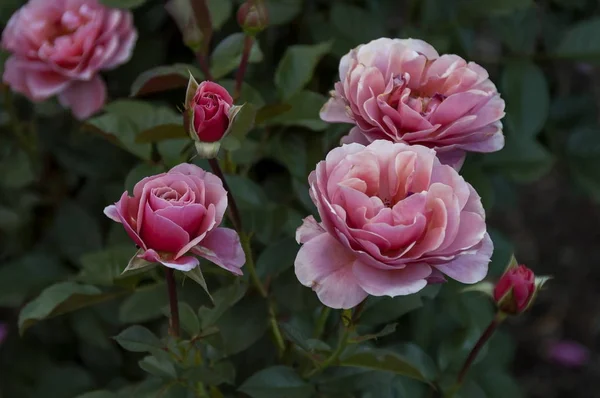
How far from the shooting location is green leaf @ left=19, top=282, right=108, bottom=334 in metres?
0.80

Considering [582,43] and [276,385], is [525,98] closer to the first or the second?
[582,43]

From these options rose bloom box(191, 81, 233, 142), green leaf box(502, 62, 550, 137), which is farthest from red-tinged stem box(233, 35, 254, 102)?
green leaf box(502, 62, 550, 137)

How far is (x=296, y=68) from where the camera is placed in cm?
98

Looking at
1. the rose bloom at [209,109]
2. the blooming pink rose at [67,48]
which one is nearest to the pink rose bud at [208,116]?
the rose bloom at [209,109]

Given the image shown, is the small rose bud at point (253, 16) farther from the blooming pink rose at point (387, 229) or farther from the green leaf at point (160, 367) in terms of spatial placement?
the green leaf at point (160, 367)

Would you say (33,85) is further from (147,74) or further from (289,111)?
(289,111)

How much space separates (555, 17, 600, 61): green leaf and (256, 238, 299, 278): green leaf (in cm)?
62

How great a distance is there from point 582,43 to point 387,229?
2.56 ft

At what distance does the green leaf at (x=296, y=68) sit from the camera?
97 cm

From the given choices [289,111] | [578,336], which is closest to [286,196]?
[289,111]

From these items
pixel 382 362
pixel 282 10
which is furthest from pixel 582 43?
pixel 382 362

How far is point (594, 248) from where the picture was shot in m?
2.21

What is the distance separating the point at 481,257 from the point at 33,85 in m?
0.68

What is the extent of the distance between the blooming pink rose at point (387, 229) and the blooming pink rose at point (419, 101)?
4cm
